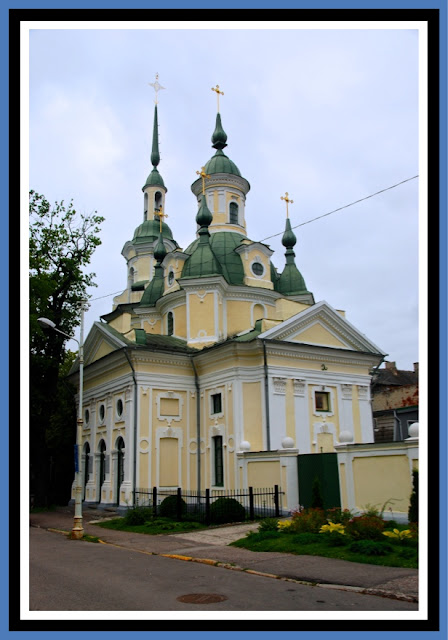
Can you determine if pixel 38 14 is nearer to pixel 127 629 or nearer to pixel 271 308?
pixel 127 629

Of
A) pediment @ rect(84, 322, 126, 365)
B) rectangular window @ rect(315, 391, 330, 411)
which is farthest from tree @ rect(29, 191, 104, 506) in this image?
rectangular window @ rect(315, 391, 330, 411)

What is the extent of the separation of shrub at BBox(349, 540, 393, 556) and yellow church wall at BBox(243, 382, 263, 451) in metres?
11.5

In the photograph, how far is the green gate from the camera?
59.0ft

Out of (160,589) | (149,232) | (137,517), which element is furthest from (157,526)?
(149,232)

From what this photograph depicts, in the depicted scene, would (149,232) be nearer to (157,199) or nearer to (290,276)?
(157,199)

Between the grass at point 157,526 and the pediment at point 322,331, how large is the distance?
8.23 m

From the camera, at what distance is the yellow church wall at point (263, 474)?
2077 cm

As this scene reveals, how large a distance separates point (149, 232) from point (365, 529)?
117 ft

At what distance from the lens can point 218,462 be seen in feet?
83.8

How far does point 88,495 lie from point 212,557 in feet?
57.5

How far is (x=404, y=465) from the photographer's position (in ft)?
51.1

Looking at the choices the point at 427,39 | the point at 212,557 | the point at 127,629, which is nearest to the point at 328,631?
the point at 127,629

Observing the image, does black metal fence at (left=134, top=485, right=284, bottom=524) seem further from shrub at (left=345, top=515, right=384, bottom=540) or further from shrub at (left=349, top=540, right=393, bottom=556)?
shrub at (left=349, top=540, right=393, bottom=556)

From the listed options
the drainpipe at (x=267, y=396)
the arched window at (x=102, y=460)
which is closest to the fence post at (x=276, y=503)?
the drainpipe at (x=267, y=396)
